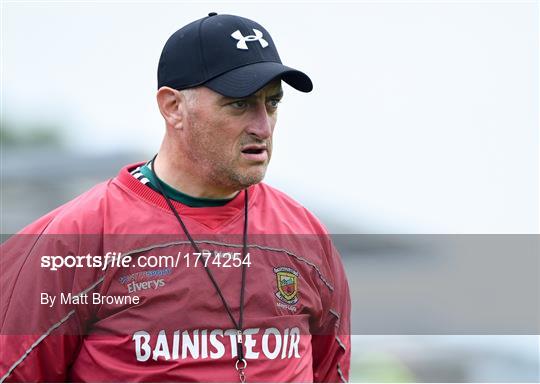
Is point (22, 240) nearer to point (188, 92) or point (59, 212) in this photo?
point (59, 212)

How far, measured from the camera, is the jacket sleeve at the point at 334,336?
11.2 ft

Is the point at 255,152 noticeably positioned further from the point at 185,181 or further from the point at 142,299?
the point at 142,299

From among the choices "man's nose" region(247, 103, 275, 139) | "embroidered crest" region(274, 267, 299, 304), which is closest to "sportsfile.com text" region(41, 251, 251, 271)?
"embroidered crest" region(274, 267, 299, 304)

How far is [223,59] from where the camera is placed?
3164mm

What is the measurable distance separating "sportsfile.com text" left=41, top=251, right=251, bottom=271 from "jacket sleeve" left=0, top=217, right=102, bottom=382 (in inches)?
0.8

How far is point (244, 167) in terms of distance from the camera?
3.11m

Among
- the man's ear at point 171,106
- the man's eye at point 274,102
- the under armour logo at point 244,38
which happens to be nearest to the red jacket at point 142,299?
the man's ear at point 171,106

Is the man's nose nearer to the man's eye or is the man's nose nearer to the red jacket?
the man's eye

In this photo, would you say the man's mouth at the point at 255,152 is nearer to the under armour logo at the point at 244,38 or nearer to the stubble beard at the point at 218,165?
the stubble beard at the point at 218,165

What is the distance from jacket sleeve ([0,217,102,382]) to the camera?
2936 millimetres

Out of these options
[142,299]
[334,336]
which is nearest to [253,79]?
[142,299]

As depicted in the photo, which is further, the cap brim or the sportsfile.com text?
the cap brim

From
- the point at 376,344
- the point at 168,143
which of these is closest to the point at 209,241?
the point at 168,143

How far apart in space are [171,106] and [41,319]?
0.83 meters
